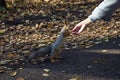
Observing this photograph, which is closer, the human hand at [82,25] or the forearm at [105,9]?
the forearm at [105,9]

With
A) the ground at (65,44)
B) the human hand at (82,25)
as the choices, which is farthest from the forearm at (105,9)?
the ground at (65,44)

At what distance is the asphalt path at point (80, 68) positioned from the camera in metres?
4.93

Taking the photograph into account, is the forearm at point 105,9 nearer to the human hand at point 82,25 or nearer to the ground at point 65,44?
the human hand at point 82,25

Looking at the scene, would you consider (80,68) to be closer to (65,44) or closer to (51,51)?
(51,51)

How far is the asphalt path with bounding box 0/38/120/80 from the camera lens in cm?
493

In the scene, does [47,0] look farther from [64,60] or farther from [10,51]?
[64,60]

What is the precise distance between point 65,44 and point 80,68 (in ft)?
5.64

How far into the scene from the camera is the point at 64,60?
567cm

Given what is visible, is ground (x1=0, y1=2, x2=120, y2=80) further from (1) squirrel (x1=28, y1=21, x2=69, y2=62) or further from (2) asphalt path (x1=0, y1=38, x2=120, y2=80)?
(1) squirrel (x1=28, y1=21, x2=69, y2=62)

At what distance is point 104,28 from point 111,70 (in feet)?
11.2

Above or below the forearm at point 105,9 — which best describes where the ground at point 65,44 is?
below

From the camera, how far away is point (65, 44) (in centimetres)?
687

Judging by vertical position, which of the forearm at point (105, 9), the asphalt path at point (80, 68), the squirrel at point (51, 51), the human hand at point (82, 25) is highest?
the forearm at point (105, 9)

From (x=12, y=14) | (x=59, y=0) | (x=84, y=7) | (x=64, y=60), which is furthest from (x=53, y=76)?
(x=59, y=0)
